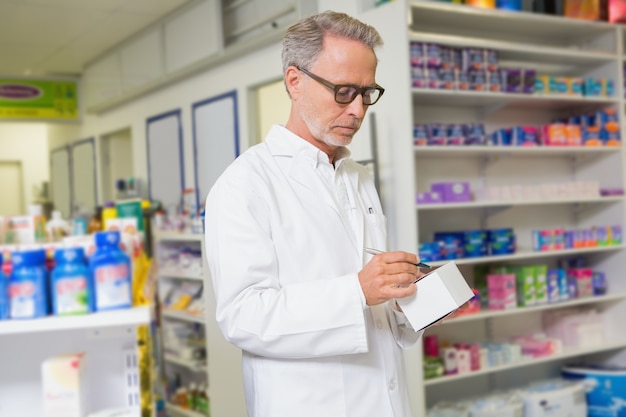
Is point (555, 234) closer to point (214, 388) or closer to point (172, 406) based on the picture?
point (214, 388)

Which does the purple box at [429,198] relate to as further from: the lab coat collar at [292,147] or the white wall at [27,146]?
the white wall at [27,146]

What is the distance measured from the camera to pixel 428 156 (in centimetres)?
396

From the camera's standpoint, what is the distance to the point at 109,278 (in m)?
1.62

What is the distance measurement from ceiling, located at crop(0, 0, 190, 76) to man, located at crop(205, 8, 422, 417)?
2023 millimetres

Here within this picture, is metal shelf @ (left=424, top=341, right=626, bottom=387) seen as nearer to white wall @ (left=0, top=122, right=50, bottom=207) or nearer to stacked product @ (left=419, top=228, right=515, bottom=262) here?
stacked product @ (left=419, top=228, right=515, bottom=262)

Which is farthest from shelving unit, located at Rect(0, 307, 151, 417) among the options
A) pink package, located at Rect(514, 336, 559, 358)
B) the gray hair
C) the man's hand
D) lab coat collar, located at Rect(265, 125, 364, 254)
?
pink package, located at Rect(514, 336, 559, 358)

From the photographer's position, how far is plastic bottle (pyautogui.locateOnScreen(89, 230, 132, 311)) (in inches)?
63.3

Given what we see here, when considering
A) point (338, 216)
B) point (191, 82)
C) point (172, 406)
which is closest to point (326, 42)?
point (338, 216)

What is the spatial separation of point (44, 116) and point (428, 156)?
2280 mm

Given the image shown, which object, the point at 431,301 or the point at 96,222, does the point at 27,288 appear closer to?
the point at 431,301

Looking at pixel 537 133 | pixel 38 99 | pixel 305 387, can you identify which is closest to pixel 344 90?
pixel 305 387

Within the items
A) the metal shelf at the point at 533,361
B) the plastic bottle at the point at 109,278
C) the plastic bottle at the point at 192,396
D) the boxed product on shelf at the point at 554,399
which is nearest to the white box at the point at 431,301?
the plastic bottle at the point at 109,278

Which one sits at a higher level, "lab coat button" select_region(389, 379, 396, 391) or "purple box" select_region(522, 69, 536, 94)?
"purple box" select_region(522, 69, 536, 94)

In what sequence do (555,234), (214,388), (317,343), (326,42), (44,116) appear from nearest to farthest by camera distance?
→ (317,343), (326,42), (214,388), (44,116), (555,234)
